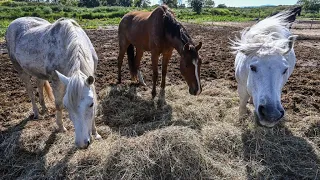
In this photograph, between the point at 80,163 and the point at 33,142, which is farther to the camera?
the point at 33,142

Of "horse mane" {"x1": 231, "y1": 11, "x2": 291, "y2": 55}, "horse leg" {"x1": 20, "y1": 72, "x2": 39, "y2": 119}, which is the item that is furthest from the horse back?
"horse leg" {"x1": 20, "y1": 72, "x2": 39, "y2": 119}

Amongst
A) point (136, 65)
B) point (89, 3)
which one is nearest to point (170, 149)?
point (136, 65)

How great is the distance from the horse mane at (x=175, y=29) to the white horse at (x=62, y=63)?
1.50m

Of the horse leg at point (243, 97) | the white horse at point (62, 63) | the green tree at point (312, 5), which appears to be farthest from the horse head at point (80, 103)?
the green tree at point (312, 5)

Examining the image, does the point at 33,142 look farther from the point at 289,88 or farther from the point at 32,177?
the point at 289,88

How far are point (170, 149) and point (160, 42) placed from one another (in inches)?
102

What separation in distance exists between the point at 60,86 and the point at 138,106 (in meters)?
1.48

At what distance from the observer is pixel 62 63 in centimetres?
350

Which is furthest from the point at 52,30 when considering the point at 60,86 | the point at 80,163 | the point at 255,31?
the point at 255,31

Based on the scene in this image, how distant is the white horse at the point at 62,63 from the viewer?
8.91 feet

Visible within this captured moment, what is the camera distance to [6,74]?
663cm

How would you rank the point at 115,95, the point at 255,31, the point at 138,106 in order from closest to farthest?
the point at 255,31 < the point at 138,106 < the point at 115,95

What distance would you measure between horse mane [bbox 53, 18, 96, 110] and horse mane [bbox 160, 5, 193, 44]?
1.69 metres

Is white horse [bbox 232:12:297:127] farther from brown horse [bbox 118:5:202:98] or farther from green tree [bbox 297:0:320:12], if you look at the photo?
green tree [bbox 297:0:320:12]
